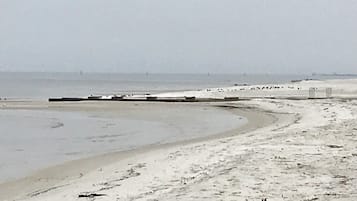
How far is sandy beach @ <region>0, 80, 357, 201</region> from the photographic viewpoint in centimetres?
909

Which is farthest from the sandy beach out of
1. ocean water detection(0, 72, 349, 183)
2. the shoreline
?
ocean water detection(0, 72, 349, 183)

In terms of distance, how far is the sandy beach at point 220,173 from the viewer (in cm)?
909

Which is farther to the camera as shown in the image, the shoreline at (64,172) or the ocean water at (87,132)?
the ocean water at (87,132)

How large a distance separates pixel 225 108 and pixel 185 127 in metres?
10.6

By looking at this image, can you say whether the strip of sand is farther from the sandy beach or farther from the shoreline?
the shoreline

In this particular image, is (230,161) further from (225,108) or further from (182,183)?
(225,108)

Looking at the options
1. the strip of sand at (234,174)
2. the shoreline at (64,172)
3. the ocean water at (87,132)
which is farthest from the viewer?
the ocean water at (87,132)

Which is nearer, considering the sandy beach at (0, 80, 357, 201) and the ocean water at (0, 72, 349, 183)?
the sandy beach at (0, 80, 357, 201)

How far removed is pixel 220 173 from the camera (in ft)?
35.0

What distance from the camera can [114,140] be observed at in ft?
66.1

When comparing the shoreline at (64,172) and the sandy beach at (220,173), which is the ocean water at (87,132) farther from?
the sandy beach at (220,173)

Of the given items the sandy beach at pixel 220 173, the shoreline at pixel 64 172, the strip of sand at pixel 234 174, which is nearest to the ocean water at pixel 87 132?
the shoreline at pixel 64 172

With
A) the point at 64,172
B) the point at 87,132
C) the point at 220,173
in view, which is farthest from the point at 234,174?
the point at 87,132

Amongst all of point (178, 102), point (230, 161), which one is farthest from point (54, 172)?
point (178, 102)
